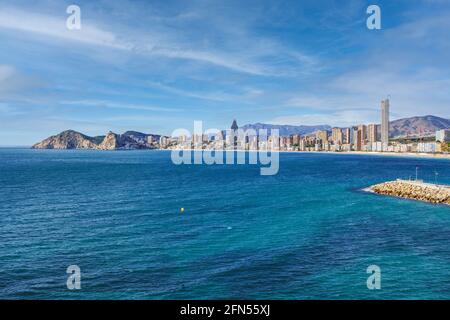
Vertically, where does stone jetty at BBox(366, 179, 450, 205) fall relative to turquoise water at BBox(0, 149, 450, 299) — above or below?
above

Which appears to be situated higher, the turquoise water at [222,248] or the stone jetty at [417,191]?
the stone jetty at [417,191]

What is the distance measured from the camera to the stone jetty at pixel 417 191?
60353 millimetres

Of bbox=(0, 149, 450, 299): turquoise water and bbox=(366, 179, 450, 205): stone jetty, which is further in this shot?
bbox=(366, 179, 450, 205): stone jetty

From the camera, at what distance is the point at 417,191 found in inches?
2596

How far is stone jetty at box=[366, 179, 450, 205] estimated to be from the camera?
60353 mm

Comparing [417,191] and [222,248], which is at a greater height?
[417,191]

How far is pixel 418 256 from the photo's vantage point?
3058 cm

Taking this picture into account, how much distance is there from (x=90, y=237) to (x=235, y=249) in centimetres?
1545

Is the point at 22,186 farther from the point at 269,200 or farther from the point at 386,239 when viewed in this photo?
the point at 386,239

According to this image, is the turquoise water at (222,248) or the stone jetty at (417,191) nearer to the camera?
the turquoise water at (222,248)

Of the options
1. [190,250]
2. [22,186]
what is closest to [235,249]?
[190,250]

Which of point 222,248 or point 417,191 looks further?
point 417,191
